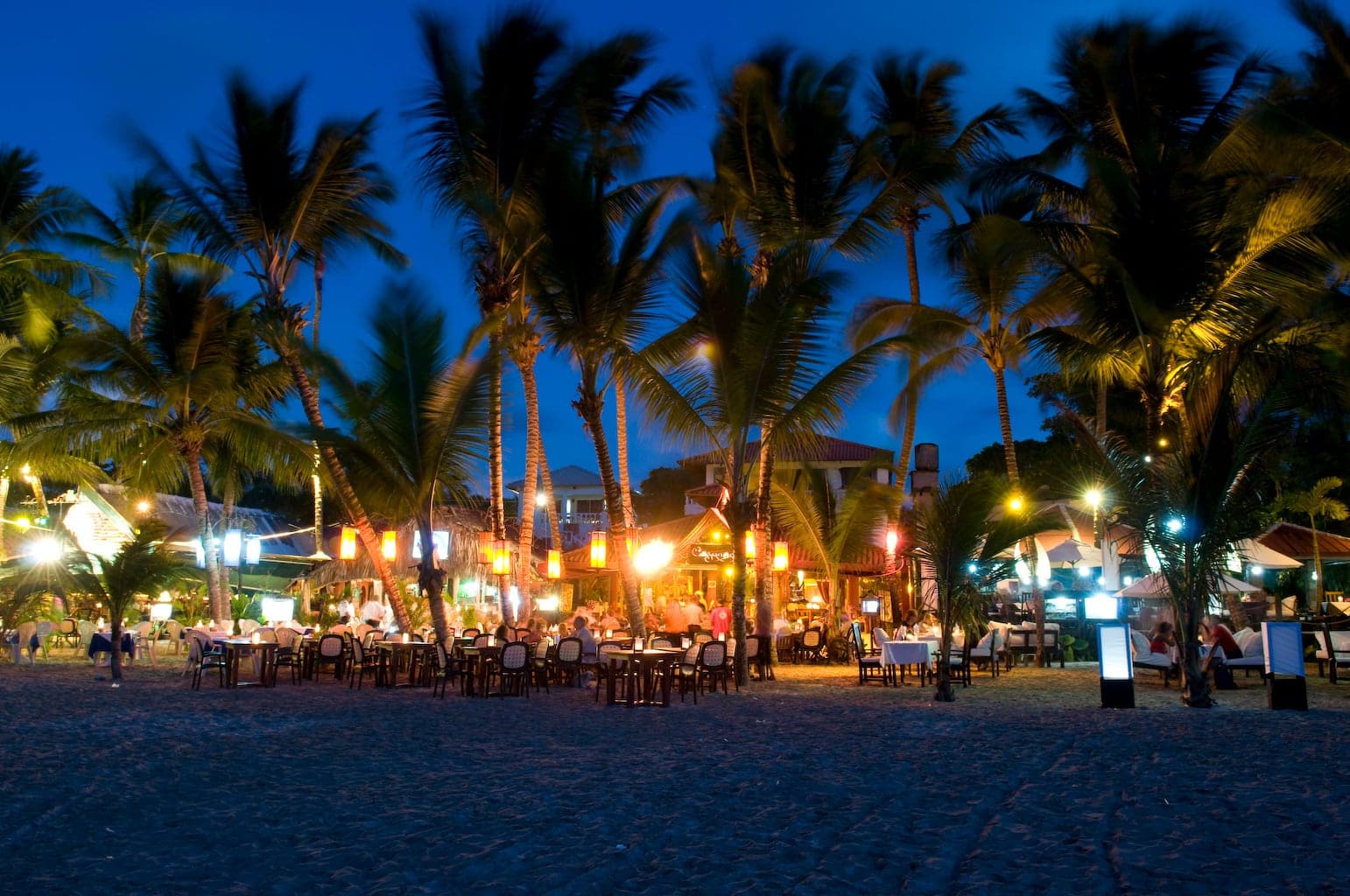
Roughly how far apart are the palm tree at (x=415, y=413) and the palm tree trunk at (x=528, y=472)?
2877 mm

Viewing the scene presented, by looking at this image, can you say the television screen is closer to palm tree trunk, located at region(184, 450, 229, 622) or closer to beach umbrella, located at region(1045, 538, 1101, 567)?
beach umbrella, located at region(1045, 538, 1101, 567)

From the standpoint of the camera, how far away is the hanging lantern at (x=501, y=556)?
17.5 metres

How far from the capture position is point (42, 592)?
18297 mm

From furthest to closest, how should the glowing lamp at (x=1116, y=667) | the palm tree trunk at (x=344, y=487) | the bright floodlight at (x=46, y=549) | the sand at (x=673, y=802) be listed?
the bright floodlight at (x=46, y=549) < the palm tree trunk at (x=344, y=487) < the glowing lamp at (x=1116, y=667) < the sand at (x=673, y=802)

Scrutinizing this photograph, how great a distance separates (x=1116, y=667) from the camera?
39.8 feet

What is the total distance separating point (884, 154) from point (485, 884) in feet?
57.8

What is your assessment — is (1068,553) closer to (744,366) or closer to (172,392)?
(744,366)

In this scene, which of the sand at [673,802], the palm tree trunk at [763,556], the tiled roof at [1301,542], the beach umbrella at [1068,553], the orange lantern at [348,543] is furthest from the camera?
the tiled roof at [1301,542]

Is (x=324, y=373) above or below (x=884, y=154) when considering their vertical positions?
below

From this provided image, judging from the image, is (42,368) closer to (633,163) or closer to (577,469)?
(633,163)

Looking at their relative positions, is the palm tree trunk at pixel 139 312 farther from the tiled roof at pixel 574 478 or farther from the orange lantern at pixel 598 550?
the tiled roof at pixel 574 478

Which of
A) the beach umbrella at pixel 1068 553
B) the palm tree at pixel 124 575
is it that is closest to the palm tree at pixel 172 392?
the palm tree at pixel 124 575

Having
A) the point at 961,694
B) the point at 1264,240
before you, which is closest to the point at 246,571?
the point at 961,694

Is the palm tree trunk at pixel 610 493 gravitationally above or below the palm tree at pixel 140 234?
below
